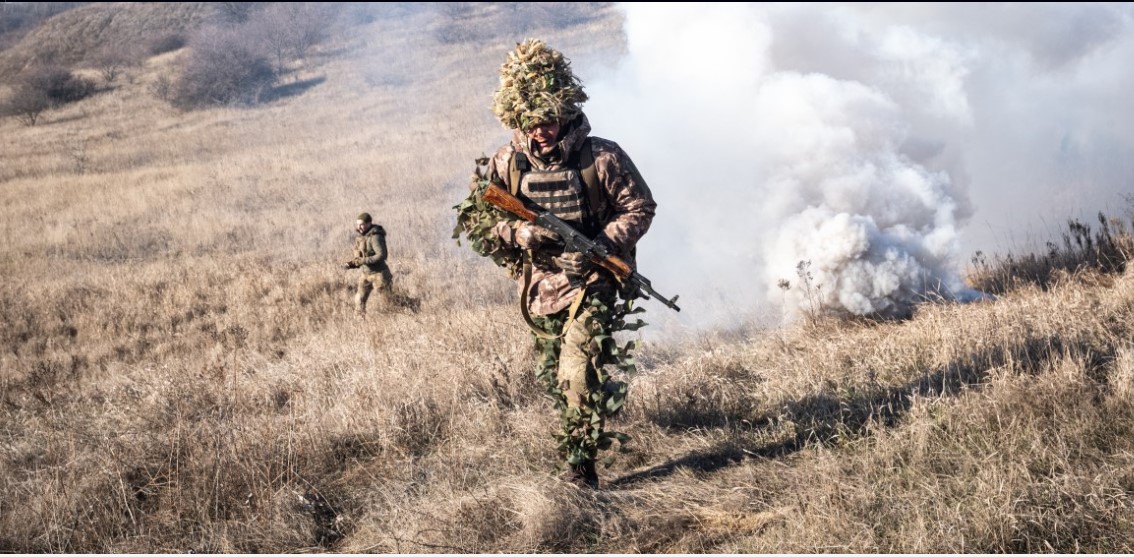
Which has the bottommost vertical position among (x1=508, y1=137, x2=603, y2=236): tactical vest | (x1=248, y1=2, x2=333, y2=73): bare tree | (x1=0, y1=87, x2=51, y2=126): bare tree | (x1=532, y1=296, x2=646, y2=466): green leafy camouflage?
Result: (x1=532, y1=296, x2=646, y2=466): green leafy camouflage

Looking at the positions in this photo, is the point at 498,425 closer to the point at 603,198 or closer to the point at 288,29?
the point at 603,198

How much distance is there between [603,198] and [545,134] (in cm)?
45

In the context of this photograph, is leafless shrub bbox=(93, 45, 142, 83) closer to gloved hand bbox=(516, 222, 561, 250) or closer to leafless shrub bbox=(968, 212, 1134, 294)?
gloved hand bbox=(516, 222, 561, 250)

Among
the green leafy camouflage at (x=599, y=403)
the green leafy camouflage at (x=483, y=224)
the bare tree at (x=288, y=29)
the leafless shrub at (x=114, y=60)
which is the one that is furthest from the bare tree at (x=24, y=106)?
the bare tree at (x=288, y=29)

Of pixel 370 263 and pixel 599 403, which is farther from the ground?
Result: pixel 370 263

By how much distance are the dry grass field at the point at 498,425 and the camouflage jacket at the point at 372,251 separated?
467 millimetres

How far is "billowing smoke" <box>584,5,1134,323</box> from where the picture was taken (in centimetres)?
912

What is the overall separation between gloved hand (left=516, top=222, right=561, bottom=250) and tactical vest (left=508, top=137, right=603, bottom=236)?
0.13 m

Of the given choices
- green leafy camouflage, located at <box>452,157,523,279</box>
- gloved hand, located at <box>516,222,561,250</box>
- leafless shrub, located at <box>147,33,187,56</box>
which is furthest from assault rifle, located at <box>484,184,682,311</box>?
leafless shrub, located at <box>147,33,187,56</box>

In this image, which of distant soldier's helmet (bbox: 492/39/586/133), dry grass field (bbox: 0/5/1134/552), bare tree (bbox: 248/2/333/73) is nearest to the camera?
dry grass field (bbox: 0/5/1134/552)

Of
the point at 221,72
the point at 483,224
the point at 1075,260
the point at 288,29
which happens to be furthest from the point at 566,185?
the point at 288,29

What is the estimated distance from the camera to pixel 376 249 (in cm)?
925

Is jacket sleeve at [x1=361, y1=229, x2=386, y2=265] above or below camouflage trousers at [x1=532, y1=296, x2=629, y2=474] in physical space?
above

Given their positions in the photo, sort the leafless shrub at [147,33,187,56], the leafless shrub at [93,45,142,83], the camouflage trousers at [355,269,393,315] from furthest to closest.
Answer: the leafless shrub at [147,33,187,56] → the leafless shrub at [93,45,142,83] → the camouflage trousers at [355,269,393,315]
